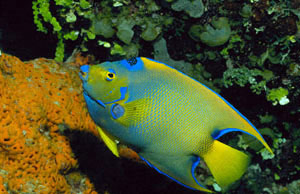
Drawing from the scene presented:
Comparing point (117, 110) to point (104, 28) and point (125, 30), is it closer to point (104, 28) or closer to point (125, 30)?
point (125, 30)

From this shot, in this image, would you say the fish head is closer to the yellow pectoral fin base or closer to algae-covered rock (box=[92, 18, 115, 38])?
the yellow pectoral fin base

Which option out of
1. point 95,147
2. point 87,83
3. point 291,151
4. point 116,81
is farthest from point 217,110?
point 291,151

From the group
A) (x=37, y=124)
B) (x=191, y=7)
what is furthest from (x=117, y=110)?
(x=191, y=7)

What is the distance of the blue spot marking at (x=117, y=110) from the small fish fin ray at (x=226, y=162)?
606mm

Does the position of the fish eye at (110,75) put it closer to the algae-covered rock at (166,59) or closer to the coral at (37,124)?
the coral at (37,124)

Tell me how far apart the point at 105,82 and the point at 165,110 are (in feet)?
1.35

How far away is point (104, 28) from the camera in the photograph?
338 centimetres

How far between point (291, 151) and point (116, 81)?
9.97ft

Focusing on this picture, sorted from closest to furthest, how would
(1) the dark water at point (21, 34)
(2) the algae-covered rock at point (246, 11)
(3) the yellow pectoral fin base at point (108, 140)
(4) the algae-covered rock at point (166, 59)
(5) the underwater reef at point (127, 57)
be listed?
1. (3) the yellow pectoral fin base at point (108, 140)
2. (5) the underwater reef at point (127, 57)
3. (2) the algae-covered rock at point (246, 11)
4. (4) the algae-covered rock at point (166, 59)
5. (1) the dark water at point (21, 34)

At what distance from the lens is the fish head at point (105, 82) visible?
1777mm

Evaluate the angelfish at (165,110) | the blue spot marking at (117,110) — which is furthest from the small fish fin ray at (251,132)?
the blue spot marking at (117,110)

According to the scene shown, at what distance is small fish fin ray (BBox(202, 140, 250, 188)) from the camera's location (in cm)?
179

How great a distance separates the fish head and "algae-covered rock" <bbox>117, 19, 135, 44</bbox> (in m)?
1.59

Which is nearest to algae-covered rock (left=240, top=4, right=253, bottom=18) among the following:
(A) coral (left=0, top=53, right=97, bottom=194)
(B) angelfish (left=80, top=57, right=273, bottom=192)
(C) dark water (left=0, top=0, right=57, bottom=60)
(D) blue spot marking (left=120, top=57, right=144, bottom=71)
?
(B) angelfish (left=80, top=57, right=273, bottom=192)
